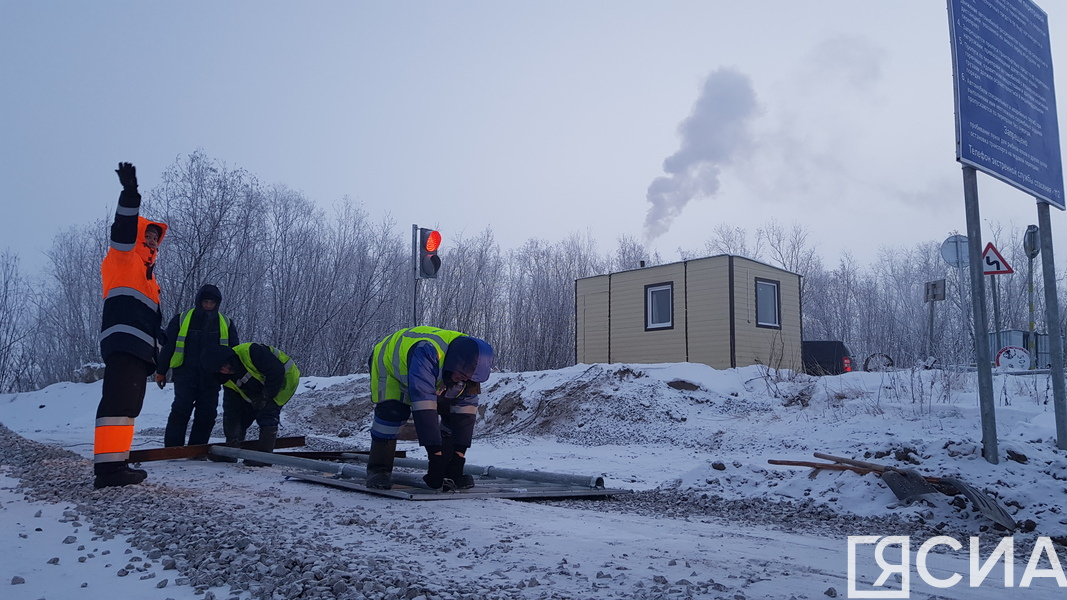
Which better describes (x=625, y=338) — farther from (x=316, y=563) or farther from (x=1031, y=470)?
(x=316, y=563)

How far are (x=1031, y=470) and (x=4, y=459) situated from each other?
408 inches

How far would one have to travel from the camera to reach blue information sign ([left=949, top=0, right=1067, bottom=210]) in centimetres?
683

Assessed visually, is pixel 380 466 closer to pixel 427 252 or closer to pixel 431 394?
pixel 431 394

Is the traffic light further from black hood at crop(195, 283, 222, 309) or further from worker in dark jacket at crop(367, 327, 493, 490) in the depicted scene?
worker in dark jacket at crop(367, 327, 493, 490)

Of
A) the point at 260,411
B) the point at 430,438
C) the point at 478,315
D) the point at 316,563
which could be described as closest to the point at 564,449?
the point at 260,411

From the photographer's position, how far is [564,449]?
36.5 feet

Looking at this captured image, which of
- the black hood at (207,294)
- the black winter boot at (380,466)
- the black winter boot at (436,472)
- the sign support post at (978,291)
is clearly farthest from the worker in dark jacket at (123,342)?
the sign support post at (978,291)

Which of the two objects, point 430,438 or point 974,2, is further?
point 974,2

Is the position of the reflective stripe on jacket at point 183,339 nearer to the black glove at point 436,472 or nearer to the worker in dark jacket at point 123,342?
the worker in dark jacket at point 123,342

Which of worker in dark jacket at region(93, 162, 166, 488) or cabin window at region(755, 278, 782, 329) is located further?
cabin window at region(755, 278, 782, 329)

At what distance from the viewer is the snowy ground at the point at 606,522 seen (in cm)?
318

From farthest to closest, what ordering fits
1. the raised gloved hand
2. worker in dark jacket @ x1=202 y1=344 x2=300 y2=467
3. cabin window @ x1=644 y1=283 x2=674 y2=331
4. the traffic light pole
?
cabin window @ x1=644 y1=283 x2=674 y2=331 → the traffic light pole → worker in dark jacket @ x1=202 y1=344 x2=300 y2=467 → the raised gloved hand

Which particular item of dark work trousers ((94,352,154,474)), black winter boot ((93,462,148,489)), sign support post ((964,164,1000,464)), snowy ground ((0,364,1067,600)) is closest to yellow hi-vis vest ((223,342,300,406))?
snowy ground ((0,364,1067,600))

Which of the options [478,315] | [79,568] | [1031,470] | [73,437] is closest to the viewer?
[79,568]
